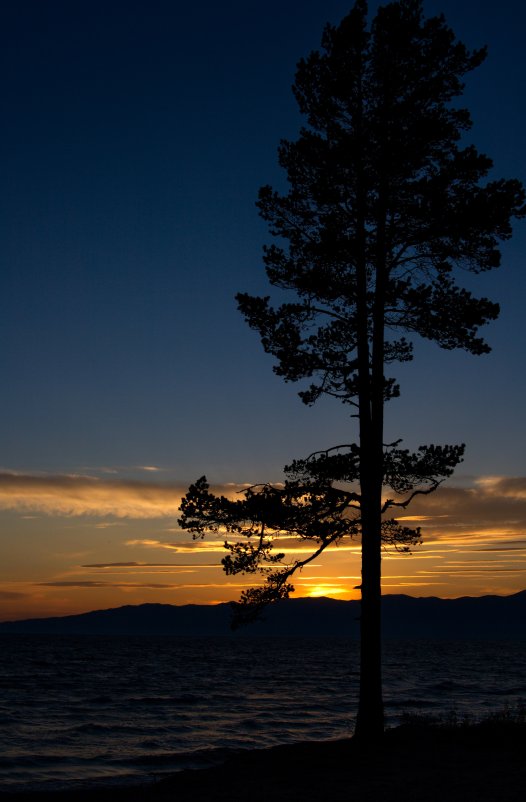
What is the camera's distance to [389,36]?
59.6 ft

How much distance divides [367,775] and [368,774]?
3.7 inches

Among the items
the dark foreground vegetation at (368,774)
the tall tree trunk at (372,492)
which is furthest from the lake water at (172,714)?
the tall tree trunk at (372,492)

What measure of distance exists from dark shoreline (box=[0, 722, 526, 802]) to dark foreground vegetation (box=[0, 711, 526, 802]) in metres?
0.02

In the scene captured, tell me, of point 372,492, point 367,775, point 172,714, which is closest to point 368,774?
point 367,775

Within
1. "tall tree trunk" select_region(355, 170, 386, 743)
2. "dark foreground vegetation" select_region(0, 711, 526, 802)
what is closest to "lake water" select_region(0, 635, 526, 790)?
"dark foreground vegetation" select_region(0, 711, 526, 802)

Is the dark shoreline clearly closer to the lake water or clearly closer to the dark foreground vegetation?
the dark foreground vegetation

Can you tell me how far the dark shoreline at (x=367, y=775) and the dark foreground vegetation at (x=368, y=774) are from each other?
0.02m

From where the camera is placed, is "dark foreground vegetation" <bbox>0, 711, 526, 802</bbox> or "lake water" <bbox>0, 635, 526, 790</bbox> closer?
"dark foreground vegetation" <bbox>0, 711, 526, 802</bbox>

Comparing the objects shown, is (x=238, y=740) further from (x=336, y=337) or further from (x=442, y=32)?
(x=442, y=32)

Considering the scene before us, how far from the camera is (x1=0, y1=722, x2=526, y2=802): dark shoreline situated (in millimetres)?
12344

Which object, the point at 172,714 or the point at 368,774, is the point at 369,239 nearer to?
the point at 368,774

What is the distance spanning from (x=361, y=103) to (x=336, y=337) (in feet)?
18.3

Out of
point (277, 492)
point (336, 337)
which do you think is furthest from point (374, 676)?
point (336, 337)

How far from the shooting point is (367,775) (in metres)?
13.7
